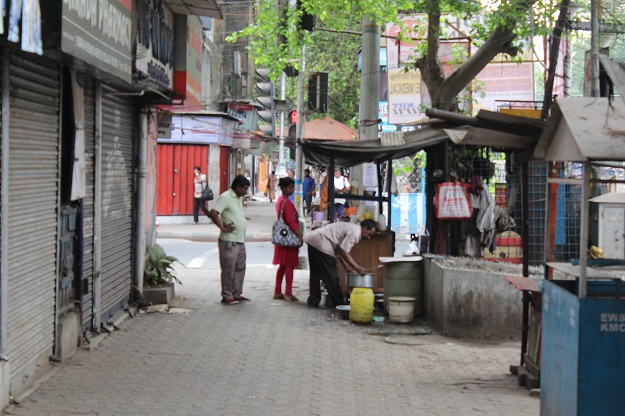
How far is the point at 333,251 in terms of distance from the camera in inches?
510

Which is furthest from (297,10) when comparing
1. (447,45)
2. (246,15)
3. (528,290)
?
(246,15)

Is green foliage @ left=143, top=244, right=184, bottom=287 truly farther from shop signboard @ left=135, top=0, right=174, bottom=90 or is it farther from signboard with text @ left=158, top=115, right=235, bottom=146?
signboard with text @ left=158, top=115, right=235, bottom=146

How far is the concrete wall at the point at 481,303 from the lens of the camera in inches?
436

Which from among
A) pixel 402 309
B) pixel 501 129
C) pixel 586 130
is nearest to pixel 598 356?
pixel 586 130

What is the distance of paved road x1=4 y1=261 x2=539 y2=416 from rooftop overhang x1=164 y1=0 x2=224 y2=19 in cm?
435

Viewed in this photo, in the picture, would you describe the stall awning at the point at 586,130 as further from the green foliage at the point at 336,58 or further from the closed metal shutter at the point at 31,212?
the green foliage at the point at 336,58

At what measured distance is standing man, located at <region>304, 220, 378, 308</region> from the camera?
12.6 m

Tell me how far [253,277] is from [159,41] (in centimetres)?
657

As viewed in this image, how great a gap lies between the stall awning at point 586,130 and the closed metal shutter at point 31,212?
4211 mm

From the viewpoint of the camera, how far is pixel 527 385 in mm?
8297

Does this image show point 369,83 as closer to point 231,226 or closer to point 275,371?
point 231,226

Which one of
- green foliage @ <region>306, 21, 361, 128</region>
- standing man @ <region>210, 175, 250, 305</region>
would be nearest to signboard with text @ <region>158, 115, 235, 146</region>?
green foliage @ <region>306, 21, 361, 128</region>

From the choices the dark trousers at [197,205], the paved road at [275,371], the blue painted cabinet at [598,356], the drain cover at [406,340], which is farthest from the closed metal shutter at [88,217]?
the dark trousers at [197,205]

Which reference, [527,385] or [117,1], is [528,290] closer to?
[527,385]
